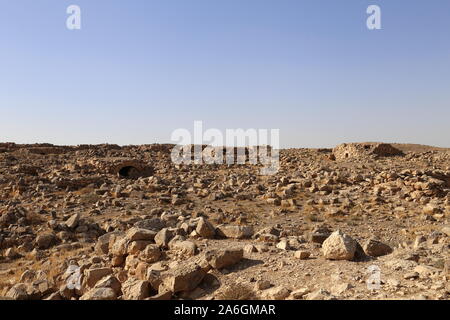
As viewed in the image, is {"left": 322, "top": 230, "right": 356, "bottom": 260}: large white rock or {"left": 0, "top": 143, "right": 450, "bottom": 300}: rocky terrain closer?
{"left": 0, "top": 143, "right": 450, "bottom": 300}: rocky terrain

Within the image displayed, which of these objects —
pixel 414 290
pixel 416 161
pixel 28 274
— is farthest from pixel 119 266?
pixel 416 161

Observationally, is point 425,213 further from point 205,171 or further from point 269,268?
point 205,171

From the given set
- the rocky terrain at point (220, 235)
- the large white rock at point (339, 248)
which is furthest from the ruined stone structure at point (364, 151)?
the large white rock at point (339, 248)

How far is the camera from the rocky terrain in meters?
4.31

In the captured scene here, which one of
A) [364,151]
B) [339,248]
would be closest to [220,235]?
[339,248]

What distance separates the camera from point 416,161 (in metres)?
20.8

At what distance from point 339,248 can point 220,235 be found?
2272 mm

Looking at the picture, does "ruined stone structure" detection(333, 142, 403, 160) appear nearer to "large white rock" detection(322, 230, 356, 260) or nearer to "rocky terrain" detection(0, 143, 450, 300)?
"rocky terrain" detection(0, 143, 450, 300)

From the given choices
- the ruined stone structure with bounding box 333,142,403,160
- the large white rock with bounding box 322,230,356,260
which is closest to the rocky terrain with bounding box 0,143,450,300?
the large white rock with bounding box 322,230,356,260

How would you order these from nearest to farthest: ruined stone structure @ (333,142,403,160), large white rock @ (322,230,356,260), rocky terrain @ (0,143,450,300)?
rocky terrain @ (0,143,450,300) < large white rock @ (322,230,356,260) < ruined stone structure @ (333,142,403,160)

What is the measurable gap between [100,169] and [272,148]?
45.7 feet

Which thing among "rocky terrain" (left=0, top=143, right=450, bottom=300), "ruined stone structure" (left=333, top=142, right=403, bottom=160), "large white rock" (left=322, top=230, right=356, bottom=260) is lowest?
"rocky terrain" (left=0, top=143, right=450, bottom=300)

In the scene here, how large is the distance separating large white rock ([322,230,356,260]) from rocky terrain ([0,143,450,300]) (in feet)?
0.05

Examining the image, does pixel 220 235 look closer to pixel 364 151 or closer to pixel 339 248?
pixel 339 248
